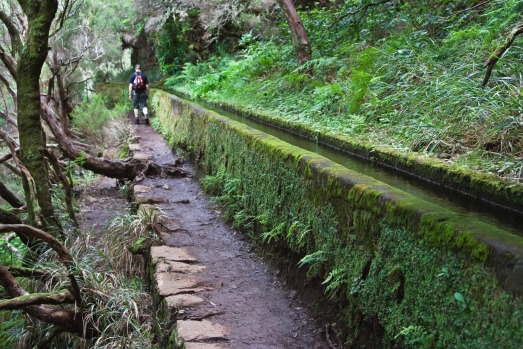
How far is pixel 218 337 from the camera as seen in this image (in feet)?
13.5

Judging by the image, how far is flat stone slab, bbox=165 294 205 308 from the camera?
15.1 ft

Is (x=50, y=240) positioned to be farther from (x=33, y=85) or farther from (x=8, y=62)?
(x=8, y=62)

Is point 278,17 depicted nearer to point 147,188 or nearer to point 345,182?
point 147,188

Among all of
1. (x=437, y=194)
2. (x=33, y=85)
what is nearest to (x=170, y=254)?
(x=33, y=85)

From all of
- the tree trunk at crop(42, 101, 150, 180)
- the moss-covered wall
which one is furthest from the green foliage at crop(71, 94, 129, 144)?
the moss-covered wall

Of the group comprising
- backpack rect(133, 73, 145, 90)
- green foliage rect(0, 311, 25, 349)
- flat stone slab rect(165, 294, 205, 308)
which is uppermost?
backpack rect(133, 73, 145, 90)

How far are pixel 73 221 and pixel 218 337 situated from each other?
3.73 m

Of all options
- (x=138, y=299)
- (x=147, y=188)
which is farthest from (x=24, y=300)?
(x=147, y=188)

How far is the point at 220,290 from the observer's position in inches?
200

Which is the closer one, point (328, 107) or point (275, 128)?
point (328, 107)

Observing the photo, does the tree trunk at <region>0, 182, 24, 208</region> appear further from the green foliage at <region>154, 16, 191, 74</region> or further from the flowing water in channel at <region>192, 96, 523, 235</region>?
the green foliage at <region>154, 16, 191, 74</region>

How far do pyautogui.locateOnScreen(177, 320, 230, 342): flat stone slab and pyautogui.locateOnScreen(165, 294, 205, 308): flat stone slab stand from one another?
0.30 meters

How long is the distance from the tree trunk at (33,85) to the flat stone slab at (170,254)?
1372mm

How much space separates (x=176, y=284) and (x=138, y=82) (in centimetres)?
1286
